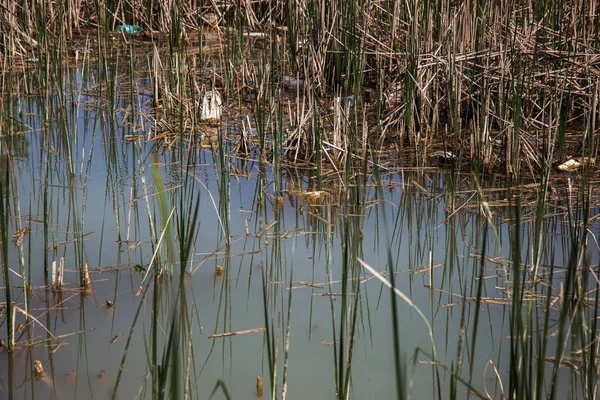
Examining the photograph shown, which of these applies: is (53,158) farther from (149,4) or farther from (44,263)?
(149,4)

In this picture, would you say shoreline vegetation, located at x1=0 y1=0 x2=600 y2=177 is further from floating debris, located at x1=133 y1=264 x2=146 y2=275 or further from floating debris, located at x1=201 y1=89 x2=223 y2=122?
floating debris, located at x1=133 y1=264 x2=146 y2=275

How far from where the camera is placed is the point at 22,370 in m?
1.75

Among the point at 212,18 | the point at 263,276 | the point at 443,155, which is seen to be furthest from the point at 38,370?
the point at 212,18

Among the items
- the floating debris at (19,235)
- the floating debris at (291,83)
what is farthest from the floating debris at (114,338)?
the floating debris at (291,83)

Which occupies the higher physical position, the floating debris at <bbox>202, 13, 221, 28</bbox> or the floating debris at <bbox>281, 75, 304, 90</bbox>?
the floating debris at <bbox>202, 13, 221, 28</bbox>

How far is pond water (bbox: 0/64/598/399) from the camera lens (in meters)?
1.72

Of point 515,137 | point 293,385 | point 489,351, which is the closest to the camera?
point 293,385

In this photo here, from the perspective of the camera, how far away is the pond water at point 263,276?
5.64 ft

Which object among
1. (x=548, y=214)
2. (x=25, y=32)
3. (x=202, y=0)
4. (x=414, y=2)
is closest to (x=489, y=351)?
(x=548, y=214)

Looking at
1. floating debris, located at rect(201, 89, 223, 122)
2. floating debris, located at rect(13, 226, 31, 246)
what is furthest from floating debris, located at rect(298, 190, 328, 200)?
floating debris, located at rect(201, 89, 223, 122)

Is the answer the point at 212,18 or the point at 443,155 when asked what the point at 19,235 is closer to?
the point at 443,155

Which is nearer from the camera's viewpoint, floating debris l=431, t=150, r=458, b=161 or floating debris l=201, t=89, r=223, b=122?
floating debris l=431, t=150, r=458, b=161

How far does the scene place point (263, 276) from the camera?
1.66 m

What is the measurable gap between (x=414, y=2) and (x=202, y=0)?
11.2ft
